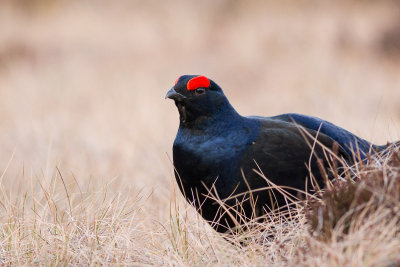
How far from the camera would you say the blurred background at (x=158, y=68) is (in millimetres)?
7410

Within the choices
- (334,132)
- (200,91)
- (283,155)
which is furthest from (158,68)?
(283,155)

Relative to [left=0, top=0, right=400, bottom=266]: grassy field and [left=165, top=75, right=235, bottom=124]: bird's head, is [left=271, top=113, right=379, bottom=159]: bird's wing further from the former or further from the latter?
[left=165, top=75, right=235, bottom=124]: bird's head

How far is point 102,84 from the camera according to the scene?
10922 millimetres

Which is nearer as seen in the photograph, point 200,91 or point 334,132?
point 200,91

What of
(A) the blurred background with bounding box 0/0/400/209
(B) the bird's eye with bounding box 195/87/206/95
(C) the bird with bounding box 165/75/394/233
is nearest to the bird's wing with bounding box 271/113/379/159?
(C) the bird with bounding box 165/75/394/233

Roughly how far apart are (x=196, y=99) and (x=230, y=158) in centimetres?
41

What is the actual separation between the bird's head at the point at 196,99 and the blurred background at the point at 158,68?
6.02 feet

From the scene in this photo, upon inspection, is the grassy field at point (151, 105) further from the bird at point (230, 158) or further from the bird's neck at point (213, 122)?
the bird's neck at point (213, 122)

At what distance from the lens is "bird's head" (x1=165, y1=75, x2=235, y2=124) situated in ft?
11.8

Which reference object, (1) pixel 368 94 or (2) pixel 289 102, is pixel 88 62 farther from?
(1) pixel 368 94

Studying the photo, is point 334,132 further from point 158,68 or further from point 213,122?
point 158,68

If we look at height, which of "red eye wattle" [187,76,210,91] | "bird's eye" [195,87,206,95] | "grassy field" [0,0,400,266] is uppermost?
"red eye wattle" [187,76,210,91]

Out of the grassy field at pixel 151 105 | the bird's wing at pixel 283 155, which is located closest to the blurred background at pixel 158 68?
the grassy field at pixel 151 105

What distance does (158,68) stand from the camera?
11898 millimetres
